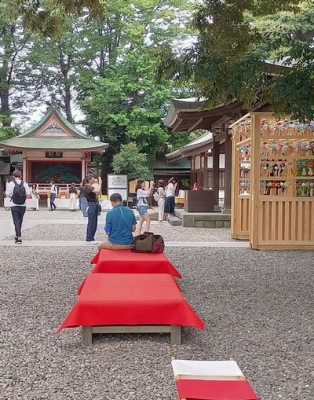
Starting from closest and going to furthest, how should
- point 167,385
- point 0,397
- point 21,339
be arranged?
point 0,397 → point 167,385 → point 21,339

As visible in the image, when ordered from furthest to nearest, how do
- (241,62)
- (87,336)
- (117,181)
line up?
1. (117,181)
2. (241,62)
3. (87,336)

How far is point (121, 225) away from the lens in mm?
6926

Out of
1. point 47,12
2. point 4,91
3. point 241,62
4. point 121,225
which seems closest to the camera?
point 241,62

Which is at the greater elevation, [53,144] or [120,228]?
[53,144]

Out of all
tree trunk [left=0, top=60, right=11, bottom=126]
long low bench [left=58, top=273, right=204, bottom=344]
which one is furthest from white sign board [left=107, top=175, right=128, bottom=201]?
long low bench [left=58, top=273, right=204, bottom=344]

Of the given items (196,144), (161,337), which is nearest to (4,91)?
(196,144)

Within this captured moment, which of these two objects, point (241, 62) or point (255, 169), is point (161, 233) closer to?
point (255, 169)

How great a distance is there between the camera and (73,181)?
31438 mm

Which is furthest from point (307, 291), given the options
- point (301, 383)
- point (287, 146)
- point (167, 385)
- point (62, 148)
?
point (62, 148)

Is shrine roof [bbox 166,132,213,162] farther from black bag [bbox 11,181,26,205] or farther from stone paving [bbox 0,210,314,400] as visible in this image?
stone paving [bbox 0,210,314,400]

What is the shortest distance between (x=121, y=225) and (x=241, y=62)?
8.64ft

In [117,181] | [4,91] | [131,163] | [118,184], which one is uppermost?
[4,91]

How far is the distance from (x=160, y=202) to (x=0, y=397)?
47.5 ft

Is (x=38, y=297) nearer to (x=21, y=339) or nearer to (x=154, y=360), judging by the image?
(x=21, y=339)
